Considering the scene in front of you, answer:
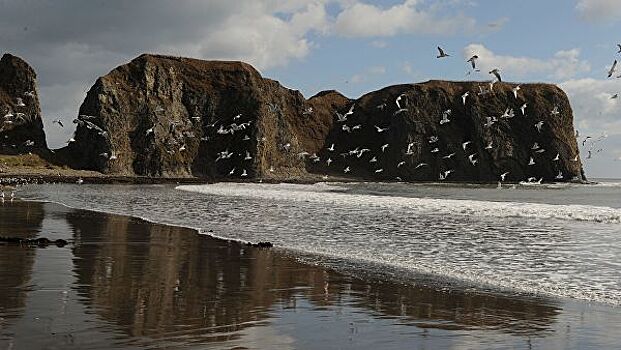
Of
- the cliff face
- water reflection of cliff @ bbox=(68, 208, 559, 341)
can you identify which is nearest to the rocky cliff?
the cliff face

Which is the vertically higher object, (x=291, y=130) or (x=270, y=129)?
(x=291, y=130)

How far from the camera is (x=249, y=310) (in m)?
9.09

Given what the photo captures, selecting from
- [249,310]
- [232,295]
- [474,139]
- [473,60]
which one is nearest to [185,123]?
[474,139]

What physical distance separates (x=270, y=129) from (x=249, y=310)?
123505 millimetres

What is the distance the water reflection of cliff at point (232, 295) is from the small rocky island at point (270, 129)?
8671 cm

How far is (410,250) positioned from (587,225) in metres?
12.1

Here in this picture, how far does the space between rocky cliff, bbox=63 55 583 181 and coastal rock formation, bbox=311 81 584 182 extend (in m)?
0.27

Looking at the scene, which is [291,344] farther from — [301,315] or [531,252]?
[531,252]

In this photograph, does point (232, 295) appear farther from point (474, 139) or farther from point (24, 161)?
point (474, 139)

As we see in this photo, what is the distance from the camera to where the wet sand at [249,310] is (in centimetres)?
745

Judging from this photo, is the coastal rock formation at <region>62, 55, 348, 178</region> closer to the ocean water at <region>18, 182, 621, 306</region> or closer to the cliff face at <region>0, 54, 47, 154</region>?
the cliff face at <region>0, 54, 47, 154</region>

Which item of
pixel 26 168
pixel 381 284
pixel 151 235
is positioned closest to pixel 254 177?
pixel 26 168

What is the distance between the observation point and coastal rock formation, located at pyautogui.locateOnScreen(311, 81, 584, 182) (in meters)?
148

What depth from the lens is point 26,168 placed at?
9781cm
